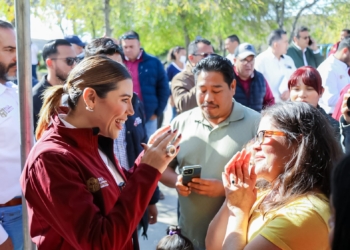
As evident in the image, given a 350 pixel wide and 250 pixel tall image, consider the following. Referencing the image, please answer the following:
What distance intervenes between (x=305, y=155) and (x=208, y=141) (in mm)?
943

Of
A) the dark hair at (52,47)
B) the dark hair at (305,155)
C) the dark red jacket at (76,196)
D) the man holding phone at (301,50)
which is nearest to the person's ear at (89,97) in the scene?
the dark red jacket at (76,196)

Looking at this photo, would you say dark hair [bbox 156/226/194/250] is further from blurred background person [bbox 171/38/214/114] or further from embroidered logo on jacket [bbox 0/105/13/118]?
blurred background person [bbox 171/38/214/114]

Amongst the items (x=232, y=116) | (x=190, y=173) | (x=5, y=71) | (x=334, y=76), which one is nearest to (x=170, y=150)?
(x=190, y=173)

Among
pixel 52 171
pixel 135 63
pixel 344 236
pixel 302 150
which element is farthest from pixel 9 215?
pixel 135 63

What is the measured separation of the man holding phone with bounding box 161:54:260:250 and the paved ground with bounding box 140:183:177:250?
1731 mm

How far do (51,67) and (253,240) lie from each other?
2.76 m

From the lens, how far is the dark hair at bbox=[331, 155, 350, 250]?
1040mm

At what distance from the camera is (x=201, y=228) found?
2.80 m

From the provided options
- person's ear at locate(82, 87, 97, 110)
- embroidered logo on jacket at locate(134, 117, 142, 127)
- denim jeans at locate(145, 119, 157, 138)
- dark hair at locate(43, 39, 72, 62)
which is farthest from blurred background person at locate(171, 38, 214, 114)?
person's ear at locate(82, 87, 97, 110)

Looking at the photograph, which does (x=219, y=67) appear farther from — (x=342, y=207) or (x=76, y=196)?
(x=342, y=207)

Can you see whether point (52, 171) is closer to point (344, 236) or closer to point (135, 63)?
point (344, 236)

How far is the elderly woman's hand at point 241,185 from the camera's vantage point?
2.08m

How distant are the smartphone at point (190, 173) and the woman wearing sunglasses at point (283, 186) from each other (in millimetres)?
383

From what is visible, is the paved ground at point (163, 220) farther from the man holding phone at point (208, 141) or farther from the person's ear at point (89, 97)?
the person's ear at point (89, 97)
